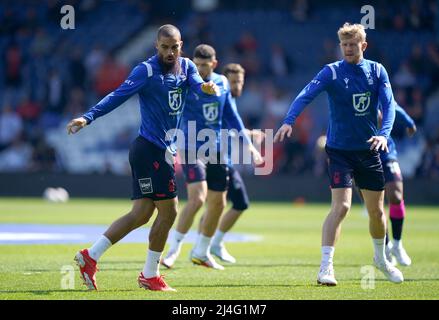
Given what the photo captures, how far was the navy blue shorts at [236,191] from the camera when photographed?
12809 mm

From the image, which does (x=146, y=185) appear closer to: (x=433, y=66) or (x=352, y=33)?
(x=352, y=33)

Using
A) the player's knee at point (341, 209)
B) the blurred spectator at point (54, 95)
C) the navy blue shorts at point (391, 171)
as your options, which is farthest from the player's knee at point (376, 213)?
the blurred spectator at point (54, 95)

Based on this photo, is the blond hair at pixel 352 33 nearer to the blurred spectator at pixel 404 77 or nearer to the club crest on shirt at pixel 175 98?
the club crest on shirt at pixel 175 98

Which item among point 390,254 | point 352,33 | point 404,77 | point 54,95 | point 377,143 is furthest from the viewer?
point 54,95

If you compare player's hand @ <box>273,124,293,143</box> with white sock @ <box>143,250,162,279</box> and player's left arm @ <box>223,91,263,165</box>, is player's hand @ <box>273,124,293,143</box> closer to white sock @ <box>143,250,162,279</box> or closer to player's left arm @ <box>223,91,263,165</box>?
white sock @ <box>143,250,162,279</box>

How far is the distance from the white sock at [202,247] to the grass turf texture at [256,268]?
0.26m

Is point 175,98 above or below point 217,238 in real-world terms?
above

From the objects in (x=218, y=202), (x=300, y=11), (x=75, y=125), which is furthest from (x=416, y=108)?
(x=75, y=125)

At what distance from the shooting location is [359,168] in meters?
10.0

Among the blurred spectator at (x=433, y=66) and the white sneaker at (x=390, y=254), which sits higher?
the blurred spectator at (x=433, y=66)

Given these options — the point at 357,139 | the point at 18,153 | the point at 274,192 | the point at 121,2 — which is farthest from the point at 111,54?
the point at 357,139

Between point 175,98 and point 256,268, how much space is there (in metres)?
3.07

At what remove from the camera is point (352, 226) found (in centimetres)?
1900

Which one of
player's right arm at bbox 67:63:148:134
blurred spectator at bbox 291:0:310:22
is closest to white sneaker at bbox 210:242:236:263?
A: player's right arm at bbox 67:63:148:134
